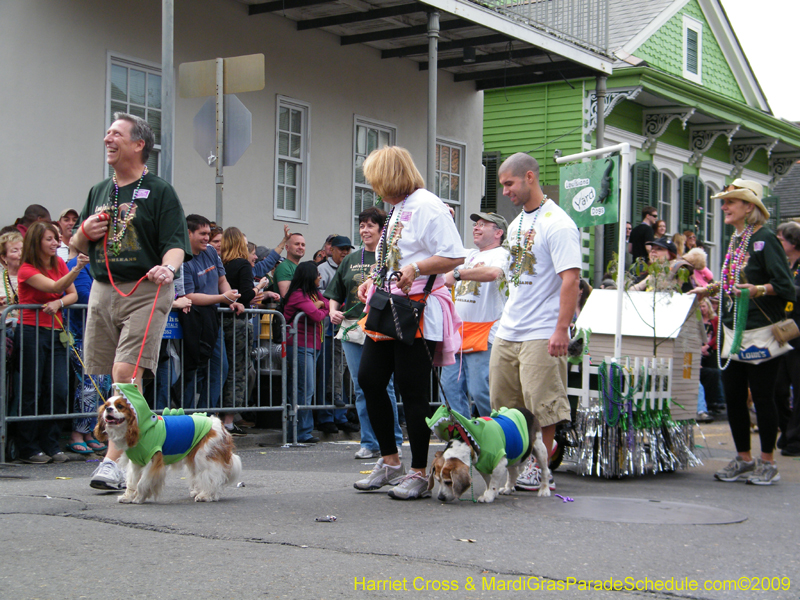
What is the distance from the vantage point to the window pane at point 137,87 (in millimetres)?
11477

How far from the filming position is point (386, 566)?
3.95 m

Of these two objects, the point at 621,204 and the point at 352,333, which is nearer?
the point at 621,204

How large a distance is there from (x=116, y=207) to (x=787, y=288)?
15.4 feet

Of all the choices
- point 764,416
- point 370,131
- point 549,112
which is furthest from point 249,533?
point 549,112

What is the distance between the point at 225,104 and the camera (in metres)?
8.77

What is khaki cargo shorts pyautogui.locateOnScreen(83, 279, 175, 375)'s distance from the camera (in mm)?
5539

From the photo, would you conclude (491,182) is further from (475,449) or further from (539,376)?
(475,449)

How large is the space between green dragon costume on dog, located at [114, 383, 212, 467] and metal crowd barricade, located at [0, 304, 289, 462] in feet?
4.81

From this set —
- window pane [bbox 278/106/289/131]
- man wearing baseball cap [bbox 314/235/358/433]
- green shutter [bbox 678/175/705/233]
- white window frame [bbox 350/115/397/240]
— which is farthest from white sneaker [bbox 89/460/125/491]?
green shutter [bbox 678/175/705/233]

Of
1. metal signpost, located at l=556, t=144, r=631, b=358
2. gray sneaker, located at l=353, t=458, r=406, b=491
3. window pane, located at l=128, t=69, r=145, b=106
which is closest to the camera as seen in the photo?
gray sneaker, located at l=353, t=458, r=406, b=491

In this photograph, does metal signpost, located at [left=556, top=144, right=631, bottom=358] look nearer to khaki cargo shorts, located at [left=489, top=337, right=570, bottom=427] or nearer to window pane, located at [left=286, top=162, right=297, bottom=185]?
khaki cargo shorts, located at [left=489, top=337, right=570, bottom=427]

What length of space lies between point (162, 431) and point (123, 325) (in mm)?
722

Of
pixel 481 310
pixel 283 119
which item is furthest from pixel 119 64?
pixel 481 310

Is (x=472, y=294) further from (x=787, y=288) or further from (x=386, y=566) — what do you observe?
(x=386, y=566)
